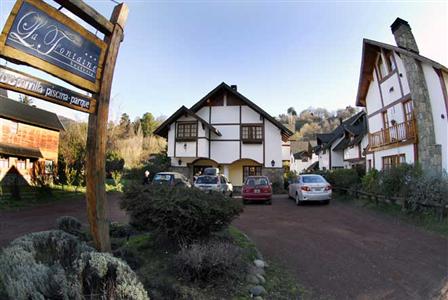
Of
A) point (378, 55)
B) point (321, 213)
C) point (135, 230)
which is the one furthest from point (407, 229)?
point (378, 55)

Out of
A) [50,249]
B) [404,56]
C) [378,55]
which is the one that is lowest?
[50,249]

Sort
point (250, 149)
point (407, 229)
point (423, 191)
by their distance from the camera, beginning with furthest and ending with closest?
point (250, 149), point (423, 191), point (407, 229)

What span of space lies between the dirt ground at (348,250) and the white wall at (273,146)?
43.4 feet

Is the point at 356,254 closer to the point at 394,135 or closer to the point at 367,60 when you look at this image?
the point at 394,135

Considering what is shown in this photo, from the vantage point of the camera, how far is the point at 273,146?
25266 millimetres

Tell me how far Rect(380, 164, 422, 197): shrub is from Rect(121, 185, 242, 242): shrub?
9207 millimetres

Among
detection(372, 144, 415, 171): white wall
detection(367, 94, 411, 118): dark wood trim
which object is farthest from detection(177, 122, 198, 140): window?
detection(372, 144, 415, 171): white wall

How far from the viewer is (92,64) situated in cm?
453

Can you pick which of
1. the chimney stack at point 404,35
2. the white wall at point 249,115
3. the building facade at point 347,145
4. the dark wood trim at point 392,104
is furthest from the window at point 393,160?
the white wall at point 249,115

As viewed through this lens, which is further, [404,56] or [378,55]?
[378,55]

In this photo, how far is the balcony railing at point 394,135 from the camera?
50.8ft

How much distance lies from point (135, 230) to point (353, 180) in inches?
596

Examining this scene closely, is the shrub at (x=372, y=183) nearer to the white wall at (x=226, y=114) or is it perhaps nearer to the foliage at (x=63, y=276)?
the white wall at (x=226, y=114)

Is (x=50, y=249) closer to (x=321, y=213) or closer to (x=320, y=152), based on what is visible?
(x=321, y=213)
